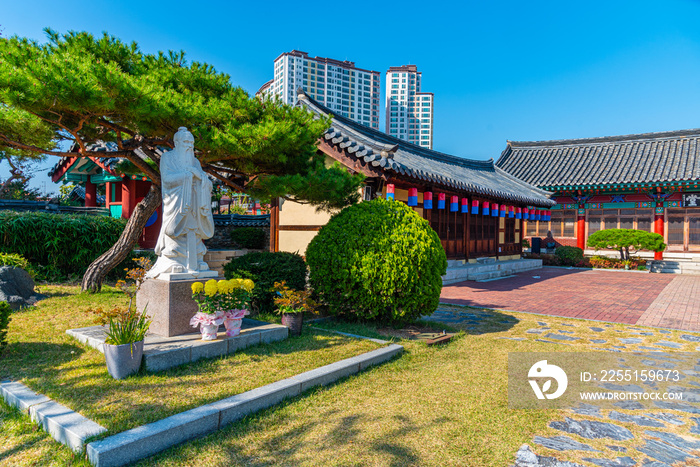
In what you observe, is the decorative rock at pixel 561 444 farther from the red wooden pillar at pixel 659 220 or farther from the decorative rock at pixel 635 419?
the red wooden pillar at pixel 659 220

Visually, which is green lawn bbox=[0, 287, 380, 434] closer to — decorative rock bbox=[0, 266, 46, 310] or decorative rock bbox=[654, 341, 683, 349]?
decorative rock bbox=[0, 266, 46, 310]

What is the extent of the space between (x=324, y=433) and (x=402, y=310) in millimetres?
3243

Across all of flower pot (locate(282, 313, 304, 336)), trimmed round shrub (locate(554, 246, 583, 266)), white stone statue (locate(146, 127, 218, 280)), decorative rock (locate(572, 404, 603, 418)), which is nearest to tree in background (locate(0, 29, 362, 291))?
white stone statue (locate(146, 127, 218, 280))

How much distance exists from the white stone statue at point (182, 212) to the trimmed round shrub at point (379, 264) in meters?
1.96

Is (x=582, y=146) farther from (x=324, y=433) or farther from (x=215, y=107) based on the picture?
(x=324, y=433)

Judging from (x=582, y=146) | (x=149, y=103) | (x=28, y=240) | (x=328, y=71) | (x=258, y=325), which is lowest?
(x=258, y=325)

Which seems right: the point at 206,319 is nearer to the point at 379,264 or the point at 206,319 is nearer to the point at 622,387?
the point at 379,264

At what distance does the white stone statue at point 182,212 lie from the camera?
5215 millimetres

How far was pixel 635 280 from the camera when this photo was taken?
49.4 ft

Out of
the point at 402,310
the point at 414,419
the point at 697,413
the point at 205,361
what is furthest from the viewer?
the point at 402,310

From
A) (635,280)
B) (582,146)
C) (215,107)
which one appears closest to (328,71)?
(582,146)

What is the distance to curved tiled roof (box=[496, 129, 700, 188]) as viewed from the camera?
813 inches

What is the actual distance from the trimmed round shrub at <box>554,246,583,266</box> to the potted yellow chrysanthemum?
746 inches

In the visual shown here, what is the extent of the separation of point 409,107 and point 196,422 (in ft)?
353
